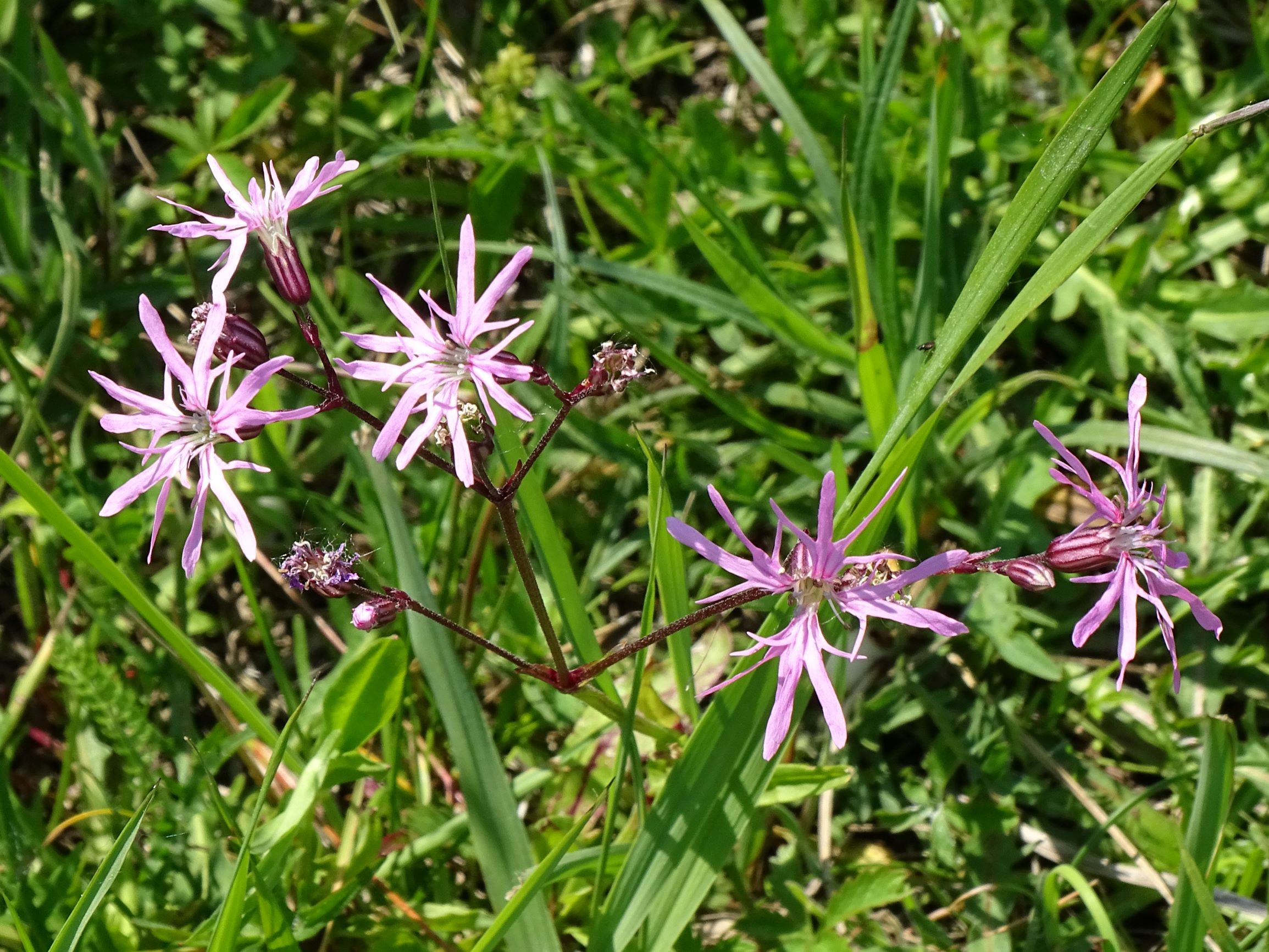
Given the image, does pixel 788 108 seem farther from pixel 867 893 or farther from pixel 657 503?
pixel 867 893

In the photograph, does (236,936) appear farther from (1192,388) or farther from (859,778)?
(1192,388)

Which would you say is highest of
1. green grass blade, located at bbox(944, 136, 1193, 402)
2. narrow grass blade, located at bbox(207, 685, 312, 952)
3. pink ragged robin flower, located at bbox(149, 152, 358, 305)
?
pink ragged robin flower, located at bbox(149, 152, 358, 305)

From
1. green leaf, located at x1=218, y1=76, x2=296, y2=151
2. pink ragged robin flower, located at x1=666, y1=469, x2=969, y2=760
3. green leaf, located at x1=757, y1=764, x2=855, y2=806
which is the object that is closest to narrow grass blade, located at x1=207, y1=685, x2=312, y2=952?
pink ragged robin flower, located at x1=666, y1=469, x2=969, y2=760

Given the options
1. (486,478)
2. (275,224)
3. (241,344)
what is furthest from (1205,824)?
(275,224)

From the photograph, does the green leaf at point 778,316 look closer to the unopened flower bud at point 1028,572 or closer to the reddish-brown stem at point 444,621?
the unopened flower bud at point 1028,572

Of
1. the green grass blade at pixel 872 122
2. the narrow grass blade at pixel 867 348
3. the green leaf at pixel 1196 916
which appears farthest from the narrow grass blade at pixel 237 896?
the green grass blade at pixel 872 122

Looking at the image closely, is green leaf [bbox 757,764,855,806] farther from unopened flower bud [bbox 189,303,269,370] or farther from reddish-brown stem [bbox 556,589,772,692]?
unopened flower bud [bbox 189,303,269,370]
